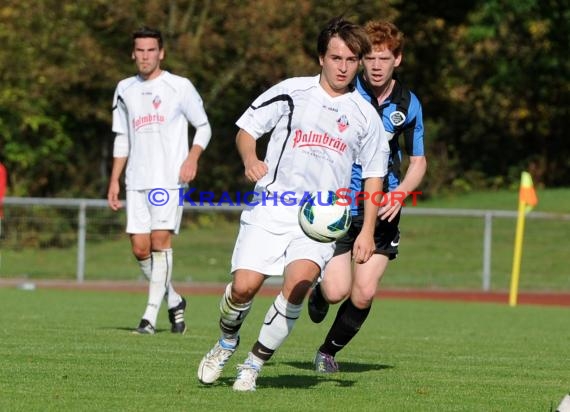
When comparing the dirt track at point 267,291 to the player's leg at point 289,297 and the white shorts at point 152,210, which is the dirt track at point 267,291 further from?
the player's leg at point 289,297

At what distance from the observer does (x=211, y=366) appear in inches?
278

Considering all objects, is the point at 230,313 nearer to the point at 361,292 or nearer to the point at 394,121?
the point at 361,292

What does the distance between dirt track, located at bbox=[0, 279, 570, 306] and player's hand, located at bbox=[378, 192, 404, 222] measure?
12522mm

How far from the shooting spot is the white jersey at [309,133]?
7004mm

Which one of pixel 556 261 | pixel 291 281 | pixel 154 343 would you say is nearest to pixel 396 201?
pixel 291 281

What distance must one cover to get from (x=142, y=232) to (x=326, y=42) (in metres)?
4.34

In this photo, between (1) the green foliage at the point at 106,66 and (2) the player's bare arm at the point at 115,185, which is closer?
(2) the player's bare arm at the point at 115,185

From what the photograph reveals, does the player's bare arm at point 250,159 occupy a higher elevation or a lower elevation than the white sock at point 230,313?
higher

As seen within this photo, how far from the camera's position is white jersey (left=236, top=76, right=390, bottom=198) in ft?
23.0

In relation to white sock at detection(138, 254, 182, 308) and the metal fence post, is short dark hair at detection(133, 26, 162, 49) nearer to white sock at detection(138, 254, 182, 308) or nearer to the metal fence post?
white sock at detection(138, 254, 182, 308)

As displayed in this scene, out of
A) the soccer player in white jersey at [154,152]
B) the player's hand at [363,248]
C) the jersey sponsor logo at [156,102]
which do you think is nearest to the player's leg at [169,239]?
the soccer player in white jersey at [154,152]

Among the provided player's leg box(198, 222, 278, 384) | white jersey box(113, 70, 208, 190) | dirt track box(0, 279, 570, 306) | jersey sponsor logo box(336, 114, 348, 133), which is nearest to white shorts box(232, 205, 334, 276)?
player's leg box(198, 222, 278, 384)

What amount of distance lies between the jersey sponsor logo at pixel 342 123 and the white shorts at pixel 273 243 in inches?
20.6

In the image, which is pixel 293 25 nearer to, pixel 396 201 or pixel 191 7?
pixel 191 7
